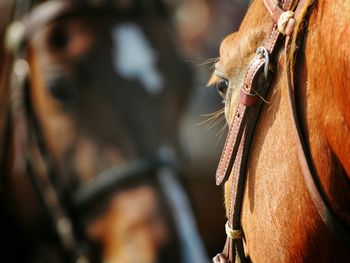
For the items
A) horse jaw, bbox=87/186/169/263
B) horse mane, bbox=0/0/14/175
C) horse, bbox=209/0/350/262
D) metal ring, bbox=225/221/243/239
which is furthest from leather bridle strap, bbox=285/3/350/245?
horse mane, bbox=0/0/14/175

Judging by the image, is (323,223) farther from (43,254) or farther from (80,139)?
(43,254)

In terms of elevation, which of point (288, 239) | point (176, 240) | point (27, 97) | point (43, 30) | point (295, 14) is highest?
point (43, 30)

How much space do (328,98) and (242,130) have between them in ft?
1.16

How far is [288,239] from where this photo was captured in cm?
199

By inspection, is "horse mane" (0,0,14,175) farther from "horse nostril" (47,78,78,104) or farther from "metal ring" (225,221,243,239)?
"metal ring" (225,221,243,239)

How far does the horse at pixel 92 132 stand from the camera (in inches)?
178

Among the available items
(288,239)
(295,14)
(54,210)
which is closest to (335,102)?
(295,14)

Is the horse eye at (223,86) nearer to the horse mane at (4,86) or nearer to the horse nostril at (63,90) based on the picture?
the horse nostril at (63,90)

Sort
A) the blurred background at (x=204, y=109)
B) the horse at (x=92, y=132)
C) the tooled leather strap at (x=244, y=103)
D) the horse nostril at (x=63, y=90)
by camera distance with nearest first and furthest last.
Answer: the tooled leather strap at (x=244, y=103) → the horse at (x=92, y=132) → the horse nostril at (x=63, y=90) → the blurred background at (x=204, y=109)

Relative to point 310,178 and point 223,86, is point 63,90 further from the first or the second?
point 310,178

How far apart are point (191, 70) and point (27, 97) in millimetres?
1150

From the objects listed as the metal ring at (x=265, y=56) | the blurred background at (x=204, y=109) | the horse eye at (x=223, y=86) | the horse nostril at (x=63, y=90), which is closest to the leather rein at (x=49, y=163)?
the horse nostril at (x=63, y=90)

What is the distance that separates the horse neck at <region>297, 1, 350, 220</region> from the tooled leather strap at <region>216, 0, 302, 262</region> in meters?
0.10

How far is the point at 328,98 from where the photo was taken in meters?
1.75
